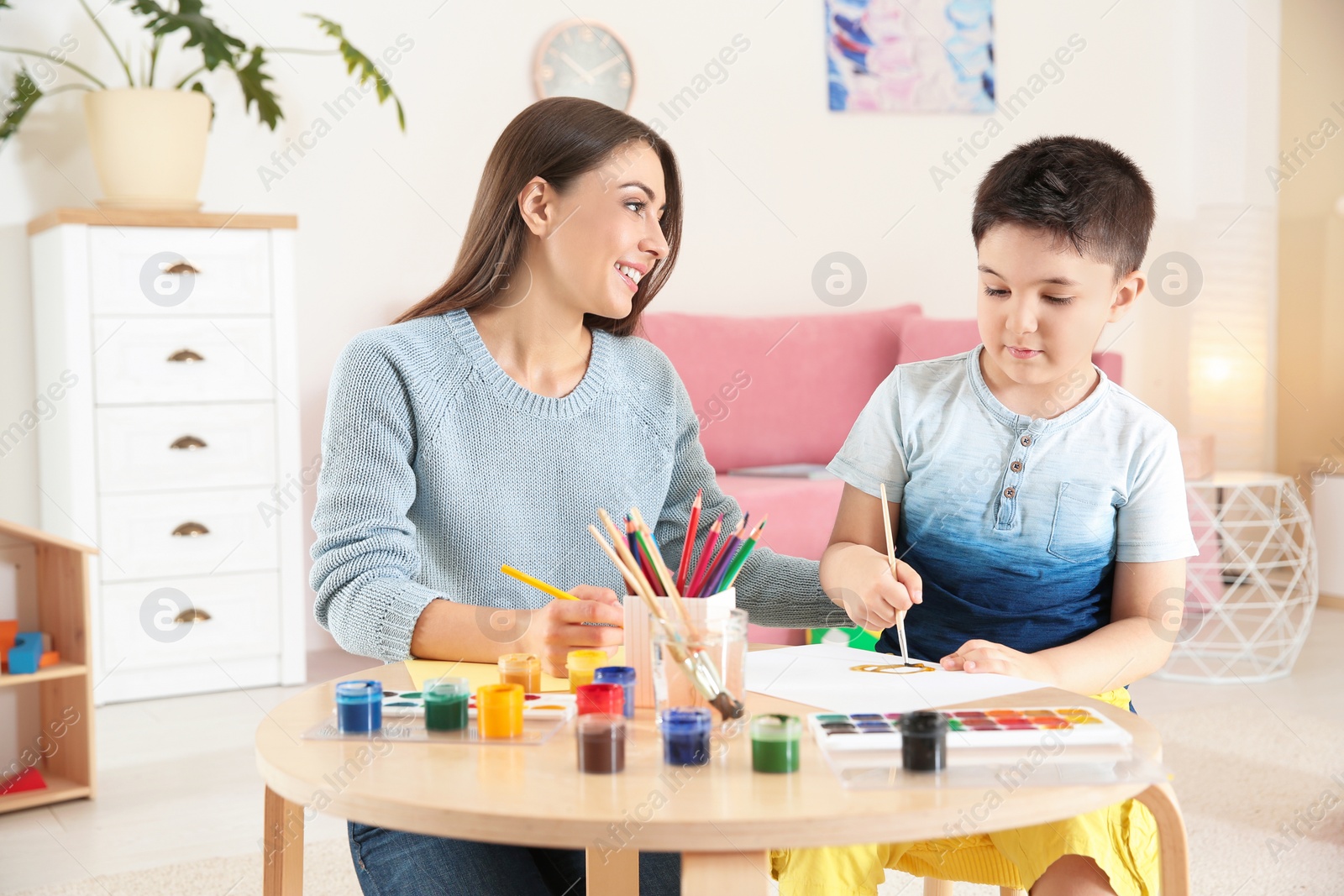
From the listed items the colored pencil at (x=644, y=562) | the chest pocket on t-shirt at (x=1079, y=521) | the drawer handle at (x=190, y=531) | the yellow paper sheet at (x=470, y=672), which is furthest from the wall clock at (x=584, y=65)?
the colored pencil at (x=644, y=562)

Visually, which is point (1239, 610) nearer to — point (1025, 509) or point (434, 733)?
point (1025, 509)

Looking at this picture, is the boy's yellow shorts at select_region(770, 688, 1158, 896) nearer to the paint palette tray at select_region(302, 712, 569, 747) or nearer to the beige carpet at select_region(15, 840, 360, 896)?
the paint palette tray at select_region(302, 712, 569, 747)

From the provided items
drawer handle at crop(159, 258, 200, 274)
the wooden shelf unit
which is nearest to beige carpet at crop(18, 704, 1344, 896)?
the wooden shelf unit

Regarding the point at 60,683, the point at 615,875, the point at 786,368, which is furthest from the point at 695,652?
the point at 786,368

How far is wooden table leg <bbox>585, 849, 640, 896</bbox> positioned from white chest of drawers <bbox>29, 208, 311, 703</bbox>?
206cm

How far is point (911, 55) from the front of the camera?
396 centimetres

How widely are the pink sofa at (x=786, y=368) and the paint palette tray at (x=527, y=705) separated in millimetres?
2268

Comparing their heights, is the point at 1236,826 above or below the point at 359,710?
below

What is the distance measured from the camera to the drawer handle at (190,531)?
9.29ft

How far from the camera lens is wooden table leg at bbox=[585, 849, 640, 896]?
998 millimetres

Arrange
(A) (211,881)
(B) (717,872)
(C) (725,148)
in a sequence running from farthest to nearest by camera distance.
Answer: (C) (725,148) < (A) (211,881) < (B) (717,872)

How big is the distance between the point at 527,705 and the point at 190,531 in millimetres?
2157

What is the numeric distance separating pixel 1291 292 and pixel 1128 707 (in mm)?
3712

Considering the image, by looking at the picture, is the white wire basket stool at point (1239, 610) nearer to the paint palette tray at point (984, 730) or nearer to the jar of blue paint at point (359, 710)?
the paint palette tray at point (984, 730)
